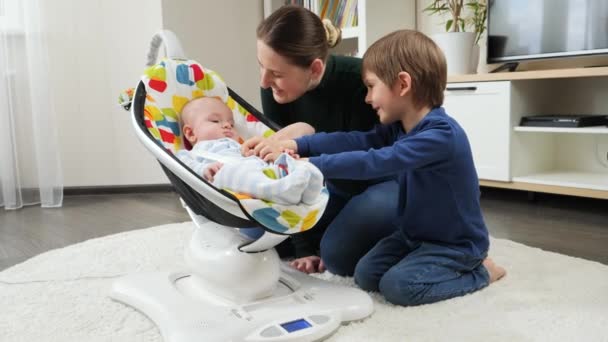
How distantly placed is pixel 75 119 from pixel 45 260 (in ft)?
4.75

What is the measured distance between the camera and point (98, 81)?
3109 mm

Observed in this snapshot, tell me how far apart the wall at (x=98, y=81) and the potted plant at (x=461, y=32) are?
1.50m

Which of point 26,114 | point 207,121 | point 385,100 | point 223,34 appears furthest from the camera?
point 223,34

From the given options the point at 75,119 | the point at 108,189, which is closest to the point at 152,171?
the point at 108,189

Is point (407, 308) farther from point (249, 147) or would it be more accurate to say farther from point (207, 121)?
point (207, 121)

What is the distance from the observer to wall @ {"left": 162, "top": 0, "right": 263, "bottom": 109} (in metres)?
3.22

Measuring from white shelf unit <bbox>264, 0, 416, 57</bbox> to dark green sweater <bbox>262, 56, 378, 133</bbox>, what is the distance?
4.58 ft

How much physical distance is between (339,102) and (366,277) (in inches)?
20.4

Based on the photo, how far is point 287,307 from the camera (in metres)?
1.23

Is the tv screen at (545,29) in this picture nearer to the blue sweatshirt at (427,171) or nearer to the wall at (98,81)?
the blue sweatshirt at (427,171)

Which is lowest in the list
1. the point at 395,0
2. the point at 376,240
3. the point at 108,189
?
the point at 108,189

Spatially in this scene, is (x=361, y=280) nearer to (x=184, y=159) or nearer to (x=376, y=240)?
(x=376, y=240)

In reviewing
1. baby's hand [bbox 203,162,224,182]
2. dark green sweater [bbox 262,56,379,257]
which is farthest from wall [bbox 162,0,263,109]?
baby's hand [bbox 203,162,224,182]

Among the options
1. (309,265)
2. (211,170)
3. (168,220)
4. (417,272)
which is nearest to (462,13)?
(168,220)
